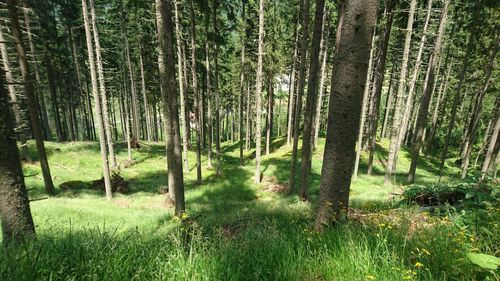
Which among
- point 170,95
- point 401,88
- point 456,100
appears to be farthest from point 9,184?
point 456,100

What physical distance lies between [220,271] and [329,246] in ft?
4.42

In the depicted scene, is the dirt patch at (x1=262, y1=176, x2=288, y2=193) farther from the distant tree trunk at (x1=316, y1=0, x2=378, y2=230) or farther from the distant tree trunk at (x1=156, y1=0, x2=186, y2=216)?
the distant tree trunk at (x1=316, y1=0, x2=378, y2=230)

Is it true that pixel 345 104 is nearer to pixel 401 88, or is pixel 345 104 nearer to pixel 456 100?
pixel 401 88

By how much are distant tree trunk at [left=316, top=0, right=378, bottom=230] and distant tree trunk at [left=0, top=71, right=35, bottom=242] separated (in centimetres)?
516

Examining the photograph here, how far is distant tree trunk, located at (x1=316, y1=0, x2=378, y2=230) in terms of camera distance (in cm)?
345

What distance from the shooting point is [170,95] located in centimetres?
1045

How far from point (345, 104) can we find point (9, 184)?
5799 mm

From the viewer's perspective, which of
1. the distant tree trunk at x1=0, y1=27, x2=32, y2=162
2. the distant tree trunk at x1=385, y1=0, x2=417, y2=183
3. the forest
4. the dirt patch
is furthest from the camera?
the dirt patch

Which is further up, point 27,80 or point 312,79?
point 312,79

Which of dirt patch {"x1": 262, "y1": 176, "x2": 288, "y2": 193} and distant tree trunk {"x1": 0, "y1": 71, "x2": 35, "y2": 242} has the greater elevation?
distant tree trunk {"x1": 0, "y1": 71, "x2": 35, "y2": 242}

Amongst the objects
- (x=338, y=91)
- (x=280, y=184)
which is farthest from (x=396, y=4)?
(x=338, y=91)

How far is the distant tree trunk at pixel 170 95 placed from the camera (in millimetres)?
8955

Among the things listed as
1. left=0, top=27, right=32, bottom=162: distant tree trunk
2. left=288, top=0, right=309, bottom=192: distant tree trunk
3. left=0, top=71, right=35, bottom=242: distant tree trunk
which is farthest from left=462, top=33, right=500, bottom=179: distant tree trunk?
left=0, top=27, right=32, bottom=162: distant tree trunk

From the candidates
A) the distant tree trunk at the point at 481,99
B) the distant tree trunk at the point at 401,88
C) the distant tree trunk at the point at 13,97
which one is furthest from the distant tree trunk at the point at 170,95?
the distant tree trunk at the point at 481,99
